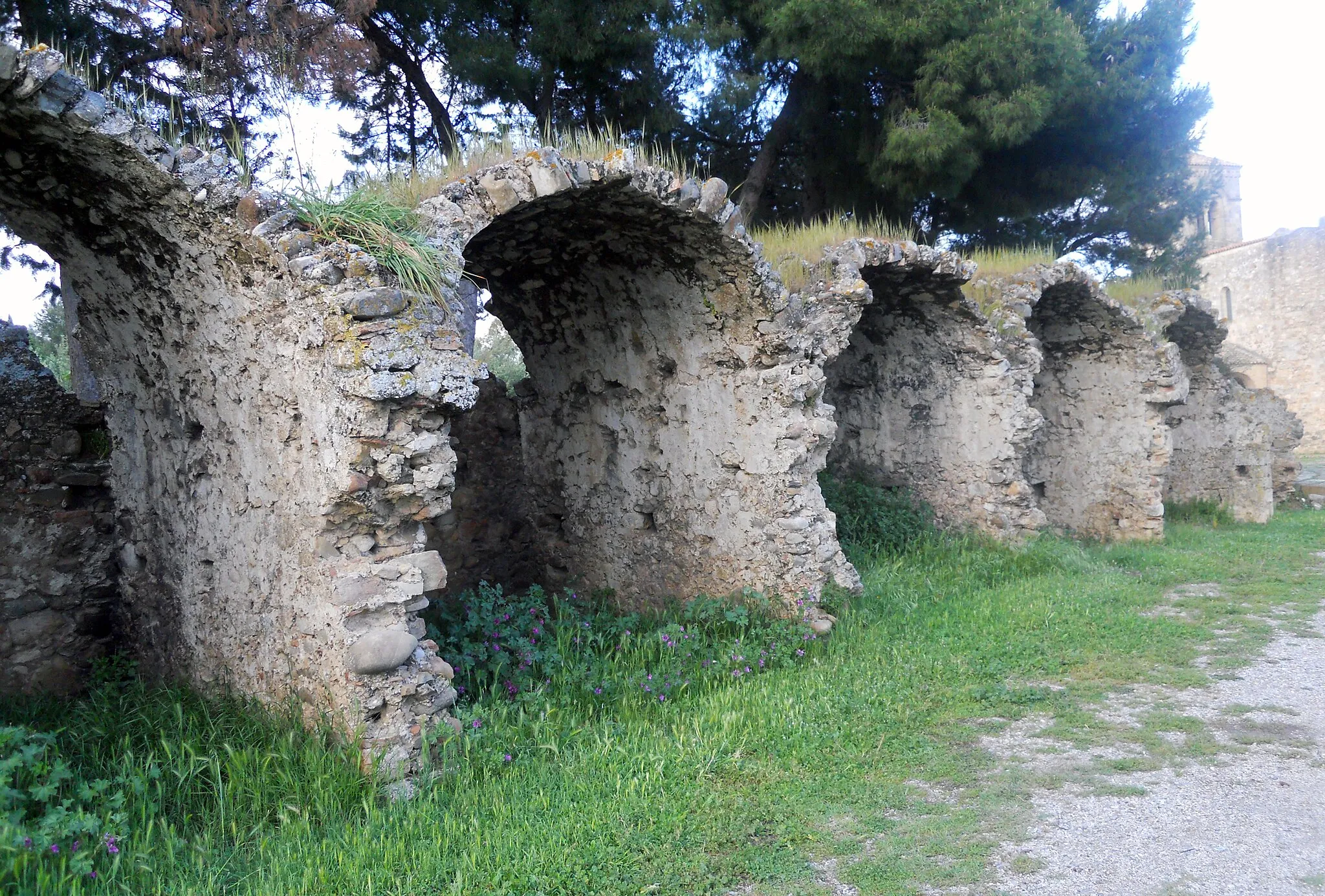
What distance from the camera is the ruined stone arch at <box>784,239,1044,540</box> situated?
8.62m

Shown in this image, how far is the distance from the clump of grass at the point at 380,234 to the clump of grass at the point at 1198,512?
440 inches

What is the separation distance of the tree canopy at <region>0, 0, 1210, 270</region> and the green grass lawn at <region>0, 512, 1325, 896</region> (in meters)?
6.16

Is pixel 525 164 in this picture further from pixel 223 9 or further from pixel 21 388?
pixel 223 9

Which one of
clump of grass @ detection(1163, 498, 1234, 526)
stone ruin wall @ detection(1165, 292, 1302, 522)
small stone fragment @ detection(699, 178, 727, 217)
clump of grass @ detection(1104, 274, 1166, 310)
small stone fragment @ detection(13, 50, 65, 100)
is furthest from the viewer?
stone ruin wall @ detection(1165, 292, 1302, 522)

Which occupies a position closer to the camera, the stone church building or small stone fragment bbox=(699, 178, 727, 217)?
small stone fragment bbox=(699, 178, 727, 217)

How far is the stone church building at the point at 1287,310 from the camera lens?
24188 mm

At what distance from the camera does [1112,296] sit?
1077 cm

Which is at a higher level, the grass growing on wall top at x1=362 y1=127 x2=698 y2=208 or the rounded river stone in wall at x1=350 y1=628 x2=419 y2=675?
the grass growing on wall top at x1=362 y1=127 x2=698 y2=208

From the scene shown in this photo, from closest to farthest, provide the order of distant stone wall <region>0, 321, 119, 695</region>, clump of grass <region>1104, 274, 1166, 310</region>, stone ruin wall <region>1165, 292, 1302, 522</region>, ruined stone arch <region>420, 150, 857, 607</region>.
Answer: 1. distant stone wall <region>0, 321, 119, 695</region>
2. ruined stone arch <region>420, 150, 857, 607</region>
3. clump of grass <region>1104, 274, 1166, 310</region>
4. stone ruin wall <region>1165, 292, 1302, 522</region>

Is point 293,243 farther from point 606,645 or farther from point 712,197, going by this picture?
point 606,645

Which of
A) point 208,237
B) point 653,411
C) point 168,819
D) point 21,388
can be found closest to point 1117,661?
point 653,411

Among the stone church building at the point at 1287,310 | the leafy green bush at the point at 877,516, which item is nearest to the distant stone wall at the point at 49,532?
the leafy green bush at the point at 877,516

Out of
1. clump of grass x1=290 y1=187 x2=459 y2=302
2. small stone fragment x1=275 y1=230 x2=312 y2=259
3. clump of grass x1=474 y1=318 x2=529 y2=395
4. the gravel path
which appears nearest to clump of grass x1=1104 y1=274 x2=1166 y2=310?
the gravel path

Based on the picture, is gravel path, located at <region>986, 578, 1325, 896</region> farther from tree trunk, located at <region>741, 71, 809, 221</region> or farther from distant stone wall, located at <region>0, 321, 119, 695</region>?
tree trunk, located at <region>741, 71, 809, 221</region>
